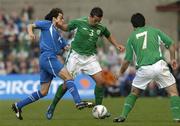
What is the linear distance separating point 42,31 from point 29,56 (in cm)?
1576

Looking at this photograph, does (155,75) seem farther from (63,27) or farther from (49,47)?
(63,27)

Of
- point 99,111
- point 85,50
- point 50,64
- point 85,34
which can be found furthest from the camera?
point 85,50

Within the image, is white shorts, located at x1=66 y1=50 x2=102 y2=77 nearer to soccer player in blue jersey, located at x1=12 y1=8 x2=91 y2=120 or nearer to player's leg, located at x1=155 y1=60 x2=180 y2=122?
soccer player in blue jersey, located at x1=12 y1=8 x2=91 y2=120

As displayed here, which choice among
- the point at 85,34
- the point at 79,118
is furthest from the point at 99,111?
the point at 85,34

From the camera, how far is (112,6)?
3572 cm

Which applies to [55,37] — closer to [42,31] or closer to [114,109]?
[42,31]

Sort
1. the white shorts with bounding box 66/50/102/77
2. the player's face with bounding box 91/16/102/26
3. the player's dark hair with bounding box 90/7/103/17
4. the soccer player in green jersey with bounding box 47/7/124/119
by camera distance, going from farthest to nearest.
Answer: the white shorts with bounding box 66/50/102/77 < the soccer player in green jersey with bounding box 47/7/124/119 < the player's face with bounding box 91/16/102/26 < the player's dark hair with bounding box 90/7/103/17

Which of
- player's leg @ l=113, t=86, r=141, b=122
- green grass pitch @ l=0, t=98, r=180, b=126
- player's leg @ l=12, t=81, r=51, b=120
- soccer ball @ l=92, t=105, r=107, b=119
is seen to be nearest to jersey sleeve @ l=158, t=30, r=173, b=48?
player's leg @ l=113, t=86, r=141, b=122

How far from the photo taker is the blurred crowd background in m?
29.1

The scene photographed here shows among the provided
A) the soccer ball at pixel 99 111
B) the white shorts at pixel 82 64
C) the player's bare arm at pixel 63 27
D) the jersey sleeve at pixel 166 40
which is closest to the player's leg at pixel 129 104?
the soccer ball at pixel 99 111

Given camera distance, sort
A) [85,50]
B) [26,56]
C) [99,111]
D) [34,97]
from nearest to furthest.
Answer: [99,111], [34,97], [85,50], [26,56]

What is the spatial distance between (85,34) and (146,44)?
2345 millimetres

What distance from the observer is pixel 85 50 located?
15.9 metres

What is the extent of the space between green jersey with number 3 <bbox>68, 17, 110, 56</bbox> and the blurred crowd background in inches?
515
